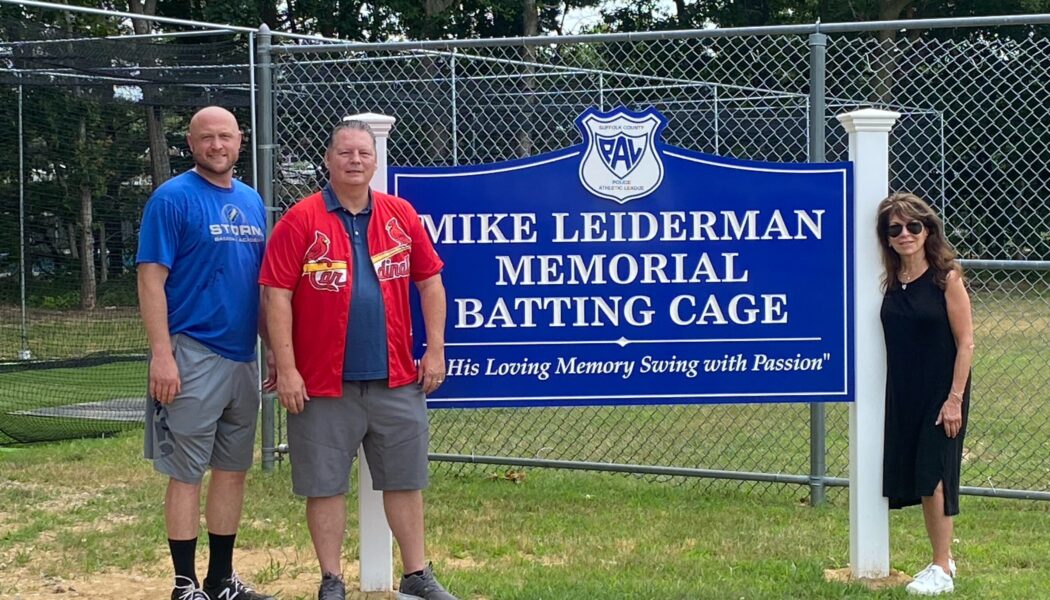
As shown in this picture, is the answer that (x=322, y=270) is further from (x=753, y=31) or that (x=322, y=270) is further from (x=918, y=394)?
(x=753, y=31)

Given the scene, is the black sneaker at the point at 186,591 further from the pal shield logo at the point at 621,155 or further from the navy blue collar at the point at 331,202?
the pal shield logo at the point at 621,155

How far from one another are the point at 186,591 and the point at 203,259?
1143 mm

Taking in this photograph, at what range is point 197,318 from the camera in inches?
154

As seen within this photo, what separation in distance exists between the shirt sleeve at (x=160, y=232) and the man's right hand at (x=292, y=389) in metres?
0.54

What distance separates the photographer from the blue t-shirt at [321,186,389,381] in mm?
3840

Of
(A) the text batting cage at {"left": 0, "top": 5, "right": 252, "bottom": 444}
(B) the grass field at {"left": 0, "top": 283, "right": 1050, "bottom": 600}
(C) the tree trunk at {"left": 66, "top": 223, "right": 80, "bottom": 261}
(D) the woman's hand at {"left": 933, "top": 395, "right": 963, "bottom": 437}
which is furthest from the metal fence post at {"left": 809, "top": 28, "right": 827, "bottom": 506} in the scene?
(C) the tree trunk at {"left": 66, "top": 223, "right": 80, "bottom": 261}

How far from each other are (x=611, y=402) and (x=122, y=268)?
22.0ft

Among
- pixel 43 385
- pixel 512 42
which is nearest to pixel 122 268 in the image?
pixel 43 385

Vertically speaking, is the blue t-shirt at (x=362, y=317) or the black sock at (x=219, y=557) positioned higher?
the blue t-shirt at (x=362, y=317)

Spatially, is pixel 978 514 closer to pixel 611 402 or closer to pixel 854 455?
pixel 854 455

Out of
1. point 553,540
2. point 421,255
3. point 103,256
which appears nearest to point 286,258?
Answer: point 421,255

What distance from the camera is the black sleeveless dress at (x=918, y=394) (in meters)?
4.14

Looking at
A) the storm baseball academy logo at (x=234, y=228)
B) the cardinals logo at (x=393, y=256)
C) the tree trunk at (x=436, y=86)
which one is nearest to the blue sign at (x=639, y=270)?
the cardinals logo at (x=393, y=256)

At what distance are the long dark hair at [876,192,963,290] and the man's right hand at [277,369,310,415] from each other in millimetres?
2145
